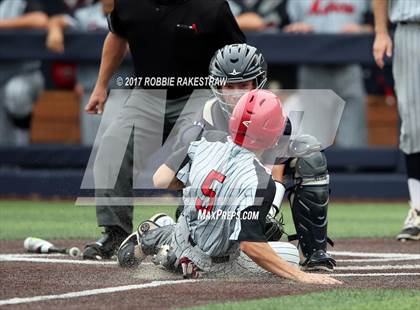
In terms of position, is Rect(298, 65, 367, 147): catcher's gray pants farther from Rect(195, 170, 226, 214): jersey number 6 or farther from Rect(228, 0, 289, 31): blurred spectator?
Rect(195, 170, 226, 214): jersey number 6

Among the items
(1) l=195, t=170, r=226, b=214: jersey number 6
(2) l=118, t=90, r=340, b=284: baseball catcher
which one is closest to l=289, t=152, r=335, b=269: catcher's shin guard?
(2) l=118, t=90, r=340, b=284: baseball catcher

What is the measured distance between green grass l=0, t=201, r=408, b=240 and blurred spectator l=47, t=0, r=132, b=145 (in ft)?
3.33

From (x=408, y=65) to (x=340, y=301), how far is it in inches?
155

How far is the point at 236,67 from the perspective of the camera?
6137 millimetres

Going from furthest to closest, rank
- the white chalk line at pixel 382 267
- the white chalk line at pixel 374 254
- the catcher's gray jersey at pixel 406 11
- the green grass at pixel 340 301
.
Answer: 1. the catcher's gray jersey at pixel 406 11
2. the white chalk line at pixel 374 254
3. the white chalk line at pixel 382 267
4. the green grass at pixel 340 301

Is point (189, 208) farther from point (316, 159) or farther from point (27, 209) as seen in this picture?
point (27, 209)

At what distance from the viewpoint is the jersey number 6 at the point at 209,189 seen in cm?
564

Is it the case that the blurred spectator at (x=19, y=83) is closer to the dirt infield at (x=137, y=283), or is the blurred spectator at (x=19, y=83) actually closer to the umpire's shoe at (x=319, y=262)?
the dirt infield at (x=137, y=283)

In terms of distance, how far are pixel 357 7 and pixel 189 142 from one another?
249 inches

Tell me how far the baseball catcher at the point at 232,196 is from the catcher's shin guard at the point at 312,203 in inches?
20.8

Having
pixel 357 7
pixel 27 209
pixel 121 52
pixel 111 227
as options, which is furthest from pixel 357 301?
pixel 357 7

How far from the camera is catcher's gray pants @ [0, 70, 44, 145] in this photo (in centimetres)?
1216

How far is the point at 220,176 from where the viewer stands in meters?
5.64

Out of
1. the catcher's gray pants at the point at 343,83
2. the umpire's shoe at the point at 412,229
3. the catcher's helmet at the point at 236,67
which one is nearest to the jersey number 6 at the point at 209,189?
the catcher's helmet at the point at 236,67
